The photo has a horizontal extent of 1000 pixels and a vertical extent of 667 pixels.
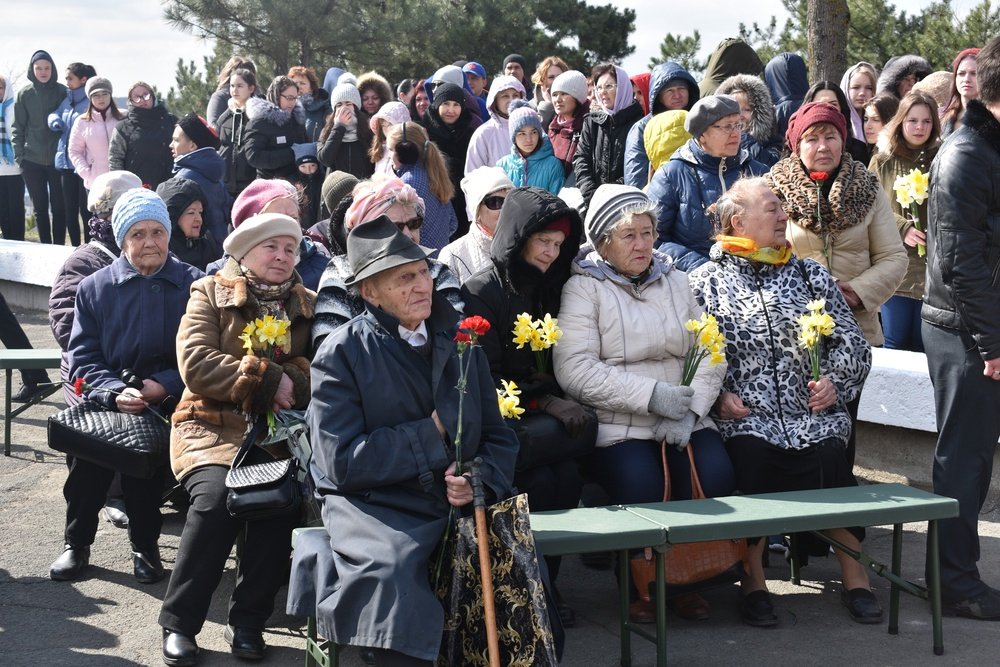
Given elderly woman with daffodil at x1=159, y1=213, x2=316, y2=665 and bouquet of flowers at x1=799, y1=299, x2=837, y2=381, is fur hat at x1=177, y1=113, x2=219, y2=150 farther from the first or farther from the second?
bouquet of flowers at x1=799, y1=299, x2=837, y2=381

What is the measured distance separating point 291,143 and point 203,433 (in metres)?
6.52

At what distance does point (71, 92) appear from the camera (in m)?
12.8

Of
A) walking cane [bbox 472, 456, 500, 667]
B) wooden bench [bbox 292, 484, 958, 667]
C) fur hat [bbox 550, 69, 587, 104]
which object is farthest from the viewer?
fur hat [bbox 550, 69, 587, 104]

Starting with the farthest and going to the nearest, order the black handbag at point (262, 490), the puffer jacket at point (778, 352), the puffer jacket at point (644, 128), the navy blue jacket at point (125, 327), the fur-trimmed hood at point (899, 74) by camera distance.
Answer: the fur-trimmed hood at point (899, 74), the puffer jacket at point (644, 128), the navy blue jacket at point (125, 327), the puffer jacket at point (778, 352), the black handbag at point (262, 490)

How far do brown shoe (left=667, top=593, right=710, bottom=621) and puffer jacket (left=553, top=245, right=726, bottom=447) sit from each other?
2.21ft

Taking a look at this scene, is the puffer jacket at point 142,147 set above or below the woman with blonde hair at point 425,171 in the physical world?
above

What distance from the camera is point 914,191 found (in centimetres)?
642

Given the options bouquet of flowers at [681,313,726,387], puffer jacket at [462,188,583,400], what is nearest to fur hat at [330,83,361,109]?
puffer jacket at [462,188,583,400]

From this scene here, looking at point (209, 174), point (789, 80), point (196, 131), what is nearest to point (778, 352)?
point (789, 80)

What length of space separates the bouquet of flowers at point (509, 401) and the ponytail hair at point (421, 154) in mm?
4098

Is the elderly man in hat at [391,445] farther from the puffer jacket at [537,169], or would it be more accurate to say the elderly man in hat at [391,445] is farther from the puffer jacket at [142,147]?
the puffer jacket at [142,147]

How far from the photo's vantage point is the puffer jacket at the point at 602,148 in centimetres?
→ 841

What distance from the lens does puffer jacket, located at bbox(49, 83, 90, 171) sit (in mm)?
12648

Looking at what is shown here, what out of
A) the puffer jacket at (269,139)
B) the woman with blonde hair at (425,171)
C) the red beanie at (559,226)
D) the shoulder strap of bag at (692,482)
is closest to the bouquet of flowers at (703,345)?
the shoulder strap of bag at (692,482)
